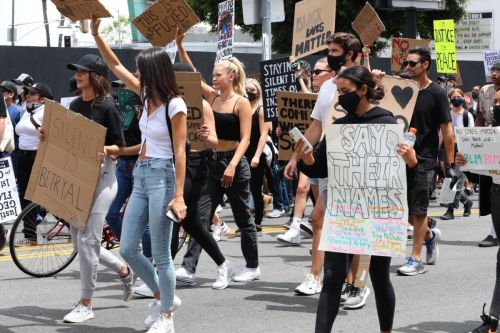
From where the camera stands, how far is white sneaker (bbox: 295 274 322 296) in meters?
8.12

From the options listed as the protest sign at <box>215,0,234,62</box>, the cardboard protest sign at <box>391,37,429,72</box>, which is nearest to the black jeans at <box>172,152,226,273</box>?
the protest sign at <box>215,0,234,62</box>

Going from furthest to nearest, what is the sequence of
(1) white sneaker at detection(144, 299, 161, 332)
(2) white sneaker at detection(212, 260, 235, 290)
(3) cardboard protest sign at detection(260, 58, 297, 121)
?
(3) cardboard protest sign at detection(260, 58, 297, 121)
(2) white sneaker at detection(212, 260, 235, 290)
(1) white sneaker at detection(144, 299, 161, 332)

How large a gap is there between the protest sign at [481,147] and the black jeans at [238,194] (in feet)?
7.69

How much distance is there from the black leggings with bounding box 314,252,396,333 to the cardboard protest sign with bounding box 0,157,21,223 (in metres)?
4.40

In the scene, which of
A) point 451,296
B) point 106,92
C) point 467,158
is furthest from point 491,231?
point 106,92

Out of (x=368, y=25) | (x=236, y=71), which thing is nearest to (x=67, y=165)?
(x=236, y=71)

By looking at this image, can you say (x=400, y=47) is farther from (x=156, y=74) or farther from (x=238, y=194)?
(x=156, y=74)

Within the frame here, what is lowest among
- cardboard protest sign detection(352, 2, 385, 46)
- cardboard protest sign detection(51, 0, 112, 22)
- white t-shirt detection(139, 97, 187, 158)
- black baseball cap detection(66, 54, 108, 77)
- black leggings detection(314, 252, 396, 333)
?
black leggings detection(314, 252, 396, 333)

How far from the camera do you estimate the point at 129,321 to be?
717 centimetres

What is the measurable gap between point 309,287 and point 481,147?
211 cm

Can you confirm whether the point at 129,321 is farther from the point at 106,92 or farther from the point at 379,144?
the point at 379,144

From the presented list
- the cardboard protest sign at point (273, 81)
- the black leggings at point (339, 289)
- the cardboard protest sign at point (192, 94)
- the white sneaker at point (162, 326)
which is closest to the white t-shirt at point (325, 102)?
the cardboard protest sign at point (192, 94)

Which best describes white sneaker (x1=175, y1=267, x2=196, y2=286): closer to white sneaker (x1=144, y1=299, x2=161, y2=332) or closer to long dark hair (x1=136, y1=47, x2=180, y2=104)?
white sneaker (x1=144, y1=299, x2=161, y2=332)

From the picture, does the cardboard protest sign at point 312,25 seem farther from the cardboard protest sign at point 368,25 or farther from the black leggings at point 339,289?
the black leggings at point 339,289
